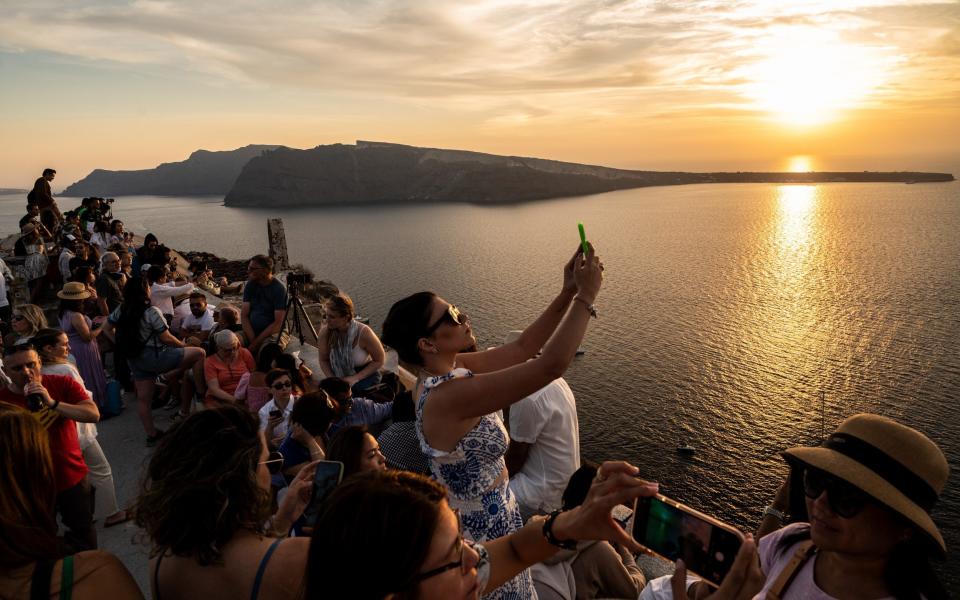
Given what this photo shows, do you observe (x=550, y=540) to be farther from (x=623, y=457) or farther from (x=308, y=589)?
Result: (x=623, y=457)

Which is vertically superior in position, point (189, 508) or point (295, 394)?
point (189, 508)

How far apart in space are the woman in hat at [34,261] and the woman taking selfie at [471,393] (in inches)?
530

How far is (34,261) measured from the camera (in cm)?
1251

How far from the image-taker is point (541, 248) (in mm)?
71500

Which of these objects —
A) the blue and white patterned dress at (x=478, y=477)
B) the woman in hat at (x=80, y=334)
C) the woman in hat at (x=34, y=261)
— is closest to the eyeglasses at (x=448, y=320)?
the blue and white patterned dress at (x=478, y=477)

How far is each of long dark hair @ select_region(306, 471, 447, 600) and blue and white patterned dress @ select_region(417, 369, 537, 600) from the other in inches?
35.1

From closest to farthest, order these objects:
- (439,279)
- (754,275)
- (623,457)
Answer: (623,457)
(754,275)
(439,279)

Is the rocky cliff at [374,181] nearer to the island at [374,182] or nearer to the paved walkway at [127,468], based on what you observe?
the island at [374,182]

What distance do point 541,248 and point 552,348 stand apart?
6999 cm

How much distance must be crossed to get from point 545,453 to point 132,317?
202 inches

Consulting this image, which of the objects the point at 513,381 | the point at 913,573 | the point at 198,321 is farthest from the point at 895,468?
the point at 198,321

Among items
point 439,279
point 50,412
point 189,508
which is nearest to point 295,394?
point 50,412

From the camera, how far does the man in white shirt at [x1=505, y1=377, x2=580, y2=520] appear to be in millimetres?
Answer: 3855

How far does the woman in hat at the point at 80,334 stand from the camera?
6.87 m
